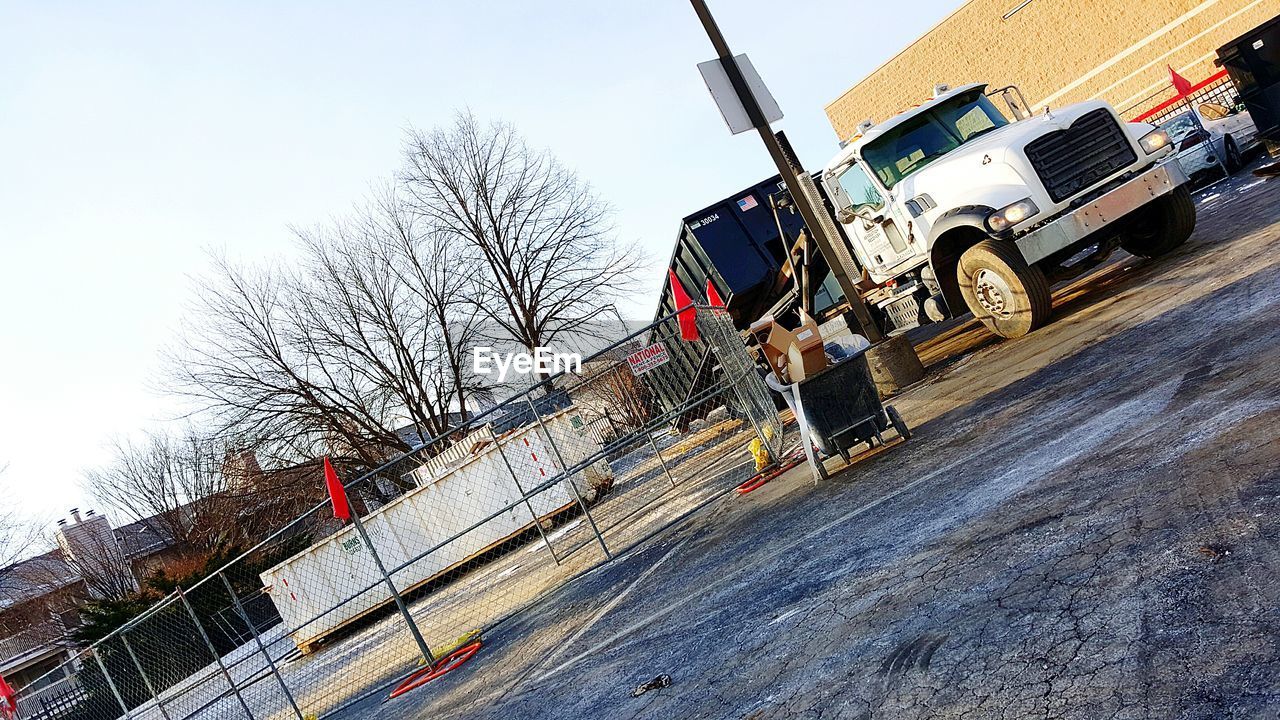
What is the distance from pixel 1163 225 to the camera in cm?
1196

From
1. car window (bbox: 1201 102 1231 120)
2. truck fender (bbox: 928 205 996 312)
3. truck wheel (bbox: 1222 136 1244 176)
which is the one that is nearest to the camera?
truck fender (bbox: 928 205 996 312)

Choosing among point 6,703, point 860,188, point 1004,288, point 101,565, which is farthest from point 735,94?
point 101,565

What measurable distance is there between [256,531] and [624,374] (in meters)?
22.5

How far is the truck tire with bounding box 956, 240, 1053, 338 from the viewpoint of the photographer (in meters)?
10.8

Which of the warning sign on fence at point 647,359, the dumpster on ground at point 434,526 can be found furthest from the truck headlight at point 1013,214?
the dumpster on ground at point 434,526

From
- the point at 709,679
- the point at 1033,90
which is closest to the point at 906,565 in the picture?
the point at 709,679

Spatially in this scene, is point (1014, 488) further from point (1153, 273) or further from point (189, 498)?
point (189, 498)

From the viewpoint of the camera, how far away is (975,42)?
41.2 meters

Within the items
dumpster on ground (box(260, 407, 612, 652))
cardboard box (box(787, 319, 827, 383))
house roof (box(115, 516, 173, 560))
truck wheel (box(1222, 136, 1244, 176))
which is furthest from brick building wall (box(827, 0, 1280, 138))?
house roof (box(115, 516, 173, 560))

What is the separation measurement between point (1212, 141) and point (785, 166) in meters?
9.90

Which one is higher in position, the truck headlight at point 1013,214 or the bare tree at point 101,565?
the bare tree at point 101,565

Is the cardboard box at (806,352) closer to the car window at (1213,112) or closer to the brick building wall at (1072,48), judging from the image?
the car window at (1213,112)

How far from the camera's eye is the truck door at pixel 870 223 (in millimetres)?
12430

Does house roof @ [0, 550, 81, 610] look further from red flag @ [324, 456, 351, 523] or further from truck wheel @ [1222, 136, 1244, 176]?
truck wheel @ [1222, 136, 1244, 176]
